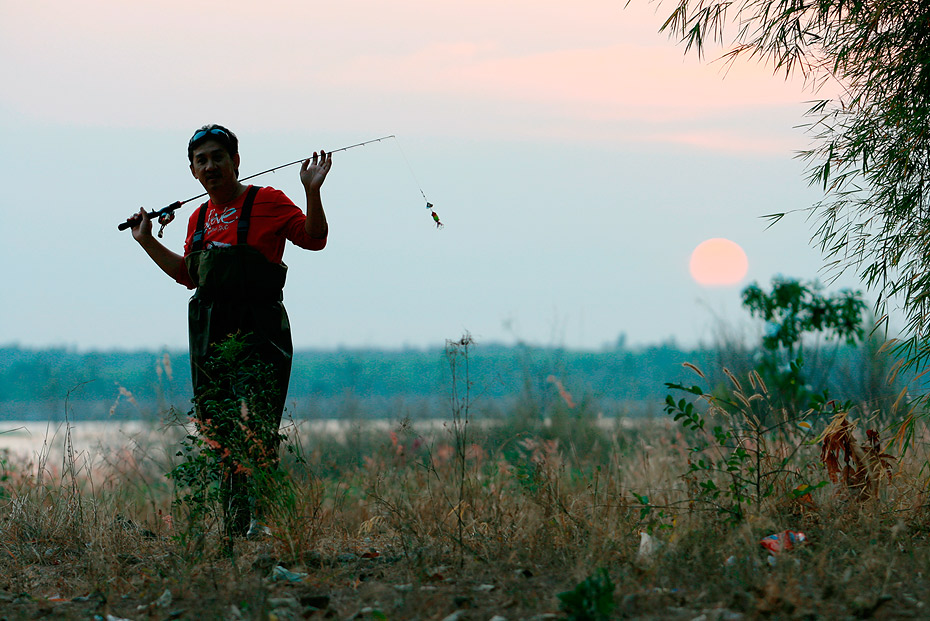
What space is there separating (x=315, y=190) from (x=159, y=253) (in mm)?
1251

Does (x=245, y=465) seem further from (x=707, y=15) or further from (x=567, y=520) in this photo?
(x=707, y=15)

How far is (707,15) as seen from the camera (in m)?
5.21

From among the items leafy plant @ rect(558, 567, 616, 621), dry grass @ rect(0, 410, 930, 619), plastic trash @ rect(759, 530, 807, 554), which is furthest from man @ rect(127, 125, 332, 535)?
plastic trash @ rect(759, 530, 807, 554)

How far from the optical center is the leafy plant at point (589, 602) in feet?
10.3

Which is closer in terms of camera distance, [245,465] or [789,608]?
[789,608]

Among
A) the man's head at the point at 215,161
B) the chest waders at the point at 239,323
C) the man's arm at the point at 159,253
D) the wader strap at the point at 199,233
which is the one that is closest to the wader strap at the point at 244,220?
the chest waders at the point at 239,323

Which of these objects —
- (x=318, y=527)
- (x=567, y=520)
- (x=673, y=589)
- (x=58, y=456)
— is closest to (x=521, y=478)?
(x=567, y=520)

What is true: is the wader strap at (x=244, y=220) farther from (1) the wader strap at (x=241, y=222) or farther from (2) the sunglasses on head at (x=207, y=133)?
(2) the sunglasses on head at (x=207, y=133)

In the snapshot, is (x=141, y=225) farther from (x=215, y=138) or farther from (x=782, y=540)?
(x=782, y=540)

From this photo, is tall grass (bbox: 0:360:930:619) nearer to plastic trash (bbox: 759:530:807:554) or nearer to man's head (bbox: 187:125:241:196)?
plastic trash (bbox: 759:530:807:554)

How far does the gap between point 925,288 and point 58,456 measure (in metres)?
7.24

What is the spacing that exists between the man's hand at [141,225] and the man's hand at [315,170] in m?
1.19

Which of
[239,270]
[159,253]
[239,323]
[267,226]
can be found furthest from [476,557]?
[159,253]

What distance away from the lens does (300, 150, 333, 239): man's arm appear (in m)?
4.81
